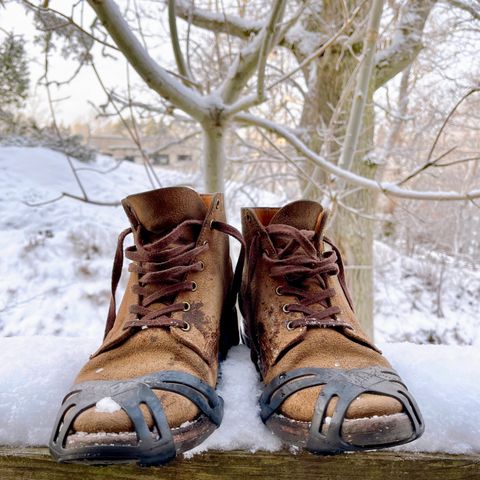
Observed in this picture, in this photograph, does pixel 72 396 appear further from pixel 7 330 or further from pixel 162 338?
pixel 7 330

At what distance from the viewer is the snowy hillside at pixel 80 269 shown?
358cm

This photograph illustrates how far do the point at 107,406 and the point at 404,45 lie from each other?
2.84 m

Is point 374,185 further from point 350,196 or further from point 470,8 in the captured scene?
point 350,196

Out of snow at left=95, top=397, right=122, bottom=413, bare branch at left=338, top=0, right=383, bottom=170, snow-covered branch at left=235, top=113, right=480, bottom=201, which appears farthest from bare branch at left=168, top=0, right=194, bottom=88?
snow at left=95, top=397, right=122, bottom=413

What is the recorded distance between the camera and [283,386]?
50 cm

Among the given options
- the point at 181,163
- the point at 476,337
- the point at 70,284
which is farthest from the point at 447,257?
the point at 70,284

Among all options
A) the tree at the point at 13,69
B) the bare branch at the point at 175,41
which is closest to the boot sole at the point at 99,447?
the bare branch at the point at 175,41

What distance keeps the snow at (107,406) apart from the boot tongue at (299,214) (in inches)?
14.9

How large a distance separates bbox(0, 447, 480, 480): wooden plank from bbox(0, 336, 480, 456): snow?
0.01 metres

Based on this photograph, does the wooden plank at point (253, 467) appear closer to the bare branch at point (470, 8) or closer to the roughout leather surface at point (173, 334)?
the roughout leather surface at point (173, 334)

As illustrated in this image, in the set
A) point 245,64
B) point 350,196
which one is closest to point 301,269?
point 245,64

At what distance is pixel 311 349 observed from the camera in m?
0.53

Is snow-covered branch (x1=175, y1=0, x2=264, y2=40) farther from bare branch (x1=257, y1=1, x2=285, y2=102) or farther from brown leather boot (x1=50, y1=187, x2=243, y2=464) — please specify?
brown leather boot (x1=50, y1=187, x2=243, y2=464)

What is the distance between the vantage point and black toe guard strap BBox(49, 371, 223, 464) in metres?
0.40
